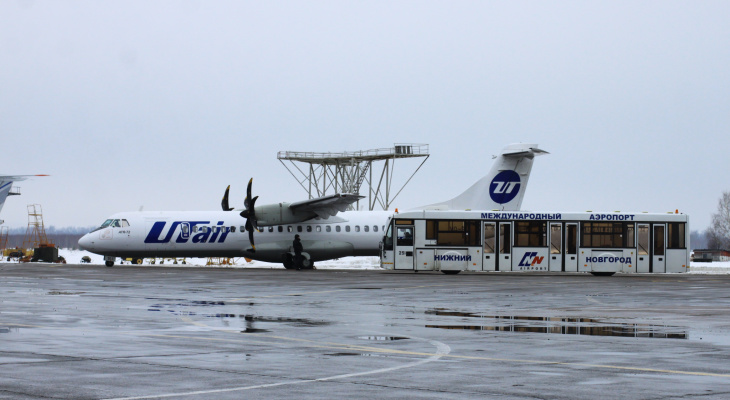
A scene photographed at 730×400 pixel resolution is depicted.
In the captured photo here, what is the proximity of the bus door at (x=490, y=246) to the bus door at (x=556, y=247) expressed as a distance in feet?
8.91

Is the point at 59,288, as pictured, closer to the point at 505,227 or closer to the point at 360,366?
the point at 360,366

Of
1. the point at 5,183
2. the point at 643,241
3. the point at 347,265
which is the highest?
the point at 5,183

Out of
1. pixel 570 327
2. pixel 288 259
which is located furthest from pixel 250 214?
pixel 570 327

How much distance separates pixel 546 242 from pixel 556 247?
1.79ft

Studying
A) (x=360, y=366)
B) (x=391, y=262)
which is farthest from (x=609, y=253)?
(x=360, y=366)

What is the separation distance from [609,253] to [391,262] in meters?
10.5

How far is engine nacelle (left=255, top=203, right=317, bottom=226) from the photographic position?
43781 mm

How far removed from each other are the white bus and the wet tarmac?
17568mm

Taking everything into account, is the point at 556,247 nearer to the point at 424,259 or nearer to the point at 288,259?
the point at 424,259

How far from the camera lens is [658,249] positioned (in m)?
39.6

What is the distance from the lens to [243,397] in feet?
23.6

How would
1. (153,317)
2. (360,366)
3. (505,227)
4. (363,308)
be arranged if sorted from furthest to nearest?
(505,227), (363,308), (153,317), (360,366)

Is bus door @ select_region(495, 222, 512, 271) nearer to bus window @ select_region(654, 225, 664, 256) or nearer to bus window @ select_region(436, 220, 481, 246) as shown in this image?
bus window @ select_region(436, 220, 481, 246)

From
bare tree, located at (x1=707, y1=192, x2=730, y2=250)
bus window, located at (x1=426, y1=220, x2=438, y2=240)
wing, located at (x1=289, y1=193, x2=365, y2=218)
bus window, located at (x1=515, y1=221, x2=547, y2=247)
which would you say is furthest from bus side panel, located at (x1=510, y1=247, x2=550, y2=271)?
bare tree, located at (x1=707, y1=192, x2=730, y2=250)
